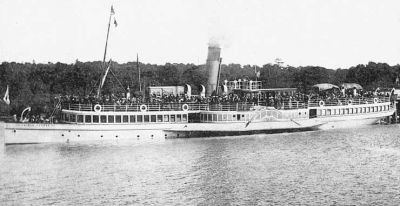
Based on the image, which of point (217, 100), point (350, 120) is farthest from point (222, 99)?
point (350, 120)

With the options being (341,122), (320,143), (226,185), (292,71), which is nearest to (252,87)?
(341,122)

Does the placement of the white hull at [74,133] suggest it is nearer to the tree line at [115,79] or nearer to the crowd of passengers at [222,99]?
the crowd of passengers at [222,99]

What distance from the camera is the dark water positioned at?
28016mm

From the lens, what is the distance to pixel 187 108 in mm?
47562

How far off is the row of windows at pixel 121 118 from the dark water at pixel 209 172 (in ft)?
8.10

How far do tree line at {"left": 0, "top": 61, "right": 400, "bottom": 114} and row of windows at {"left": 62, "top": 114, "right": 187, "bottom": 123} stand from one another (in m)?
25.6

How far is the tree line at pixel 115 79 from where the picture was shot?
264 feet

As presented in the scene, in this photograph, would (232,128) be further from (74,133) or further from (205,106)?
(74,133)

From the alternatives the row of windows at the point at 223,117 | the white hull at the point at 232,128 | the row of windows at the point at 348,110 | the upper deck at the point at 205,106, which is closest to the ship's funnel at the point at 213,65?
the upper deck at the point at 205,106

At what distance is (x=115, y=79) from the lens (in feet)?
294

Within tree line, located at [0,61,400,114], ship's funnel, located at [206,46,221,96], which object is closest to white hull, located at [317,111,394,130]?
ship's funnel, located at [206,46,221,96]

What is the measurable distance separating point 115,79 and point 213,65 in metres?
39.9

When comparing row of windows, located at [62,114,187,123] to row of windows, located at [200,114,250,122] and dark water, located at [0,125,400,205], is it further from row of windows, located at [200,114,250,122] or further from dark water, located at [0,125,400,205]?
dark water, located at [0,125,400,205]

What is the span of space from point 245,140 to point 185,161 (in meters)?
10.1
